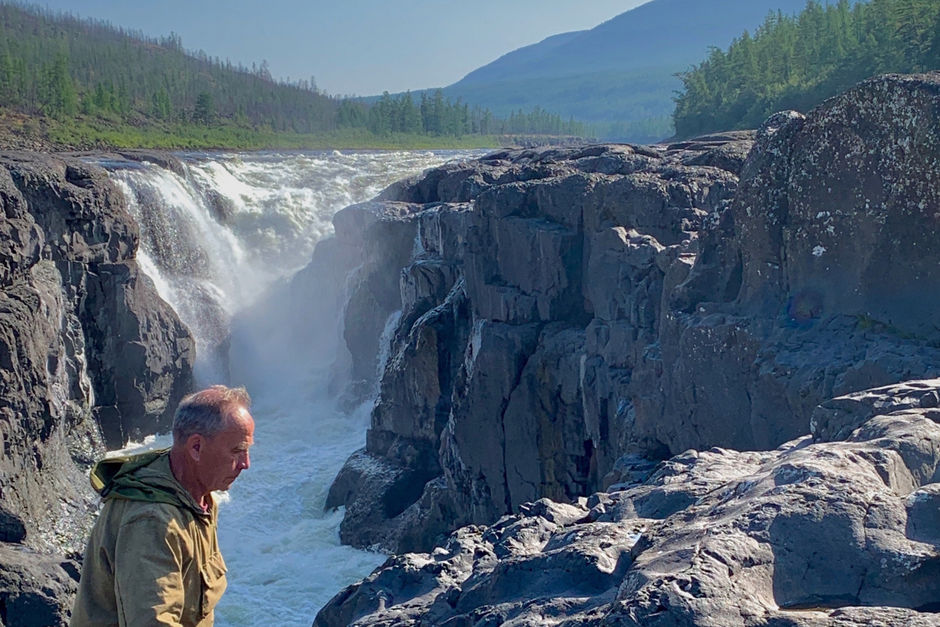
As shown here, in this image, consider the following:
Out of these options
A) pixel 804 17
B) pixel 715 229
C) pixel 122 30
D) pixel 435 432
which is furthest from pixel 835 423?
pixel 122 30

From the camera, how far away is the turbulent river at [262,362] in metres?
19.5

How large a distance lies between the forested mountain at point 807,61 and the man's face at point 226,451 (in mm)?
36616

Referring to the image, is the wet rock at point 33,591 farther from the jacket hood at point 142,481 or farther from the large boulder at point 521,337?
the jacket hood at point 142,481

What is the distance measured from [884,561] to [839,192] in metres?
6.55

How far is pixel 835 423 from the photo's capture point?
7.23 meters

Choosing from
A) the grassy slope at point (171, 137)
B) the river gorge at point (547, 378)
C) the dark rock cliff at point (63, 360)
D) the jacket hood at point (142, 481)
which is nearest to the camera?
the jacket hood at point (142, 481)

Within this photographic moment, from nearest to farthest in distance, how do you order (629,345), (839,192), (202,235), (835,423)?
(835,423) < (839,192) < (629,345) < (202,235)

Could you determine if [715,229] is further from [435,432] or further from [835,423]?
[435,432]

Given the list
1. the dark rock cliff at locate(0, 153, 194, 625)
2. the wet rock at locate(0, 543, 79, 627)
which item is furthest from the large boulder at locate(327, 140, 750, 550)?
the wet rock at locate(0, 543, 79, 627)

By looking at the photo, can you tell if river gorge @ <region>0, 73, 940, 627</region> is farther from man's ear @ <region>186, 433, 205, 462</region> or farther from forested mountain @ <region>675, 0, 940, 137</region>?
forested mountain @ <region>675, 0, 940, 137</region>

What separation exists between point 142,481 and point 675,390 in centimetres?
867

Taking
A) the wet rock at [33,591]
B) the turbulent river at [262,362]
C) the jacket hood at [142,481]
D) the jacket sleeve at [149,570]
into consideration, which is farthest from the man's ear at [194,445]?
the turbulent river at [262,362]

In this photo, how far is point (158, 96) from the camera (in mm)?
84438

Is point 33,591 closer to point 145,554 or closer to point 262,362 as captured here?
point 145,554
